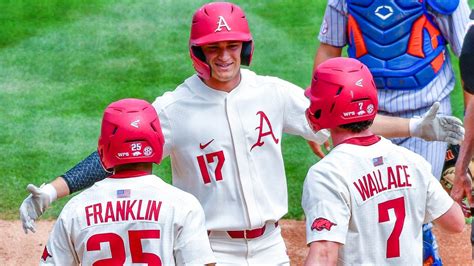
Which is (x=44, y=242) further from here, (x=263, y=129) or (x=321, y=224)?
(x=321, y=224)

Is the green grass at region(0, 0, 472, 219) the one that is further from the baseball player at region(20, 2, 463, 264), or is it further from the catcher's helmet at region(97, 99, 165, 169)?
the catcher's helmet at region(97, 99, 165, 169)

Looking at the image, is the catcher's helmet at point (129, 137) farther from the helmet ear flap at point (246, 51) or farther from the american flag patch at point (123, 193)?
the helmet ear flap at point (246, 51)

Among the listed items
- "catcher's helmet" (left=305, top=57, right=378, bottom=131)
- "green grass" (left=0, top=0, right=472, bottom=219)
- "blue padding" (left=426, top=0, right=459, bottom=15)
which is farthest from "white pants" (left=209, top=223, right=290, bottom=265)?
"green grass" (left=0, top=0, right=472, bottom=219)

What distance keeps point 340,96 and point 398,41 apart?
6.44ft

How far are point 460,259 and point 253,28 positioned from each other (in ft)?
17.0

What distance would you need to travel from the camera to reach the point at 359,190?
13.8 ft

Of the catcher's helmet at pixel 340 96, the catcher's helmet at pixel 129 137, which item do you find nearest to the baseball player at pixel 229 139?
the catcher's helmet at pixel 129 137

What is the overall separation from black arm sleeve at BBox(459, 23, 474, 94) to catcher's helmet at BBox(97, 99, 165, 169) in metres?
1.45

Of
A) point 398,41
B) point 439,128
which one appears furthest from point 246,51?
point 398,41

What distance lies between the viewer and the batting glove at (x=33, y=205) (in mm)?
5145

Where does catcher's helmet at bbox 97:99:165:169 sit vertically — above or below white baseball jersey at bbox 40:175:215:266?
above

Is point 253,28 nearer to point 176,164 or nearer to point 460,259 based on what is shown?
point 460,259

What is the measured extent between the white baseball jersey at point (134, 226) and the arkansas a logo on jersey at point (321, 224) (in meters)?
0.47

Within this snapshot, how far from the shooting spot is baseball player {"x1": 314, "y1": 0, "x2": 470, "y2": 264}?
605 centimetres
